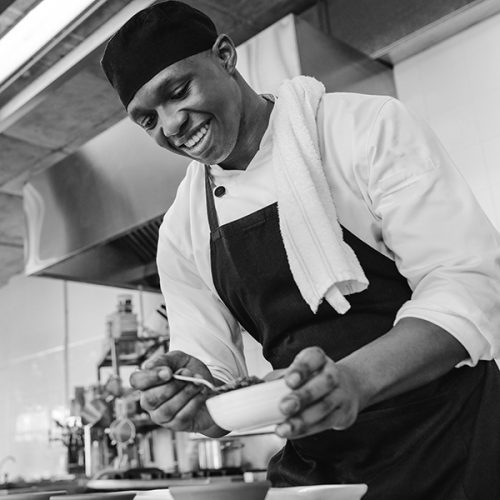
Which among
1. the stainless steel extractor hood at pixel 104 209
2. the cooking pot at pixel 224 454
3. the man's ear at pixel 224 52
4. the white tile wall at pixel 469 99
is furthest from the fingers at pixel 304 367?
the cooking pot at pixel 224 454

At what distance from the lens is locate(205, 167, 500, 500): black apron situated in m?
1.14

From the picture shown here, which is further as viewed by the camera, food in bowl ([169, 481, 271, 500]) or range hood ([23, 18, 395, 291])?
range hood ([23, 18, 395, 291])

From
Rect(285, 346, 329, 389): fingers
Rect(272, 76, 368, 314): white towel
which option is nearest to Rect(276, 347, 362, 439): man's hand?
Rect(285, 346, 329, 389): fingers

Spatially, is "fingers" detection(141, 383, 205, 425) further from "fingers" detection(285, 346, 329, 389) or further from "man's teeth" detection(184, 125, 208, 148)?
"man's teeth" detection(184, 125, 208, 148)

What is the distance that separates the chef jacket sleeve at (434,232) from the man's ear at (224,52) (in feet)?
1.13

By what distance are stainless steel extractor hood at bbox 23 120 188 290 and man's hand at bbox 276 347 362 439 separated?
2352 mm

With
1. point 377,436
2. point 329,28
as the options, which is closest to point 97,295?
point 329,28

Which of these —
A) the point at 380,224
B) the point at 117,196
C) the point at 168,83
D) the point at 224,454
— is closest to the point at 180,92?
the point at 168,83

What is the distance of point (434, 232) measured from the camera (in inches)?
43.6

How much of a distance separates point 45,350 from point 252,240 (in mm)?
5276

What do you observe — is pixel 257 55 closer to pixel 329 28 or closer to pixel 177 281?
pixel 329 28

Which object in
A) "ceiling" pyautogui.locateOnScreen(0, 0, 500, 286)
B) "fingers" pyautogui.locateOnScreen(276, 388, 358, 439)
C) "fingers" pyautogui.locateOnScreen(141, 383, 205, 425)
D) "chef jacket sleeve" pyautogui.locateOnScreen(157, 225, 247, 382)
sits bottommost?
"fingers" pyautogui.locateOnScreen(276, 388, 358, 439)

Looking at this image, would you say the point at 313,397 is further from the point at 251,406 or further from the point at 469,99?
the point at 469,99

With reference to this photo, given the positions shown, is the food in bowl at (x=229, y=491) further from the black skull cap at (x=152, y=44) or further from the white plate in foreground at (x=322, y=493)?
the black skull cap at (x=152, y=44)
